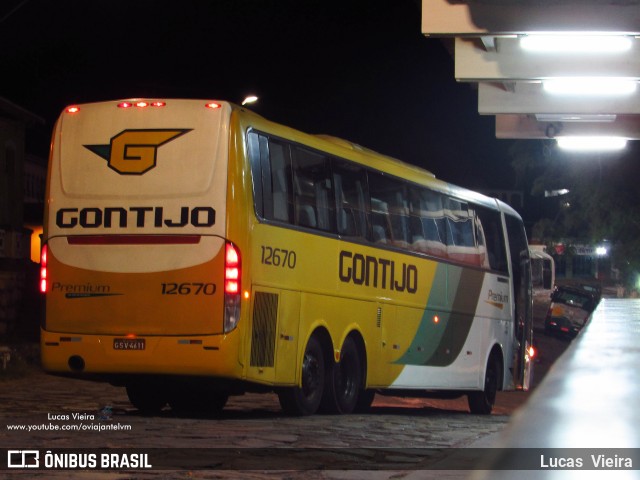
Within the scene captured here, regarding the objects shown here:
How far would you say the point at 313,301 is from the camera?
13953mm

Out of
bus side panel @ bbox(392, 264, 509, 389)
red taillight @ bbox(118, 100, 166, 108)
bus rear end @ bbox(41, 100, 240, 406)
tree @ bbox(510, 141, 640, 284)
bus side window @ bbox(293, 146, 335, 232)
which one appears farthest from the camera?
tree @ bbox(510, 141, 640, 284)

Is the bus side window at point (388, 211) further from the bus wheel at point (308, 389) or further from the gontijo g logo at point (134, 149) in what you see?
the gontijo g logo at point (134, 149)

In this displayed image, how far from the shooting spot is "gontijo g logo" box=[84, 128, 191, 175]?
12906 millimetres

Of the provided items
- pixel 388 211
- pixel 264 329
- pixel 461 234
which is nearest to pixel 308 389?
pixel 264 329

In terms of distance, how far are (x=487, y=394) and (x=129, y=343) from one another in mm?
9076

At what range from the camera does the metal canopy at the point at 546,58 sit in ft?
38.7

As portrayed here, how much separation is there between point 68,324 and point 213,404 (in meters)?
2.91

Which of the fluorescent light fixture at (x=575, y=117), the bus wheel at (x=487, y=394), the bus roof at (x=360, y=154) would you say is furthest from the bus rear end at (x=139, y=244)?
the bus wheel at (x=487, y=394)

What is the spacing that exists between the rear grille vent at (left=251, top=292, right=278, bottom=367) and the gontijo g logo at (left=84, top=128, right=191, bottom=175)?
1899 millimetres

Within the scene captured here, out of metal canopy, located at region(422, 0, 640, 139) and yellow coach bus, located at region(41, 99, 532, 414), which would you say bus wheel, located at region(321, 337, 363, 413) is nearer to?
yellow coach bus, located at region(41, 99, 532, 414)

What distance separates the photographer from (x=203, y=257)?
40.8 feet

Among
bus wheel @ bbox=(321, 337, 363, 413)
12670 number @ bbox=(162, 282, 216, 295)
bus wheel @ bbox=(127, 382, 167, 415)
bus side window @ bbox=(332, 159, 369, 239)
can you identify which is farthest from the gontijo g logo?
bus wheel @ bbox=(321, 337, 363, 413)

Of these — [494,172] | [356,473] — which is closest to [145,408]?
[356,473]

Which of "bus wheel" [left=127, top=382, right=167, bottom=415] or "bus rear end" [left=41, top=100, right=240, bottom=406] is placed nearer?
"bus rear end" [left=41, top=100, right=240, bottom=406]
